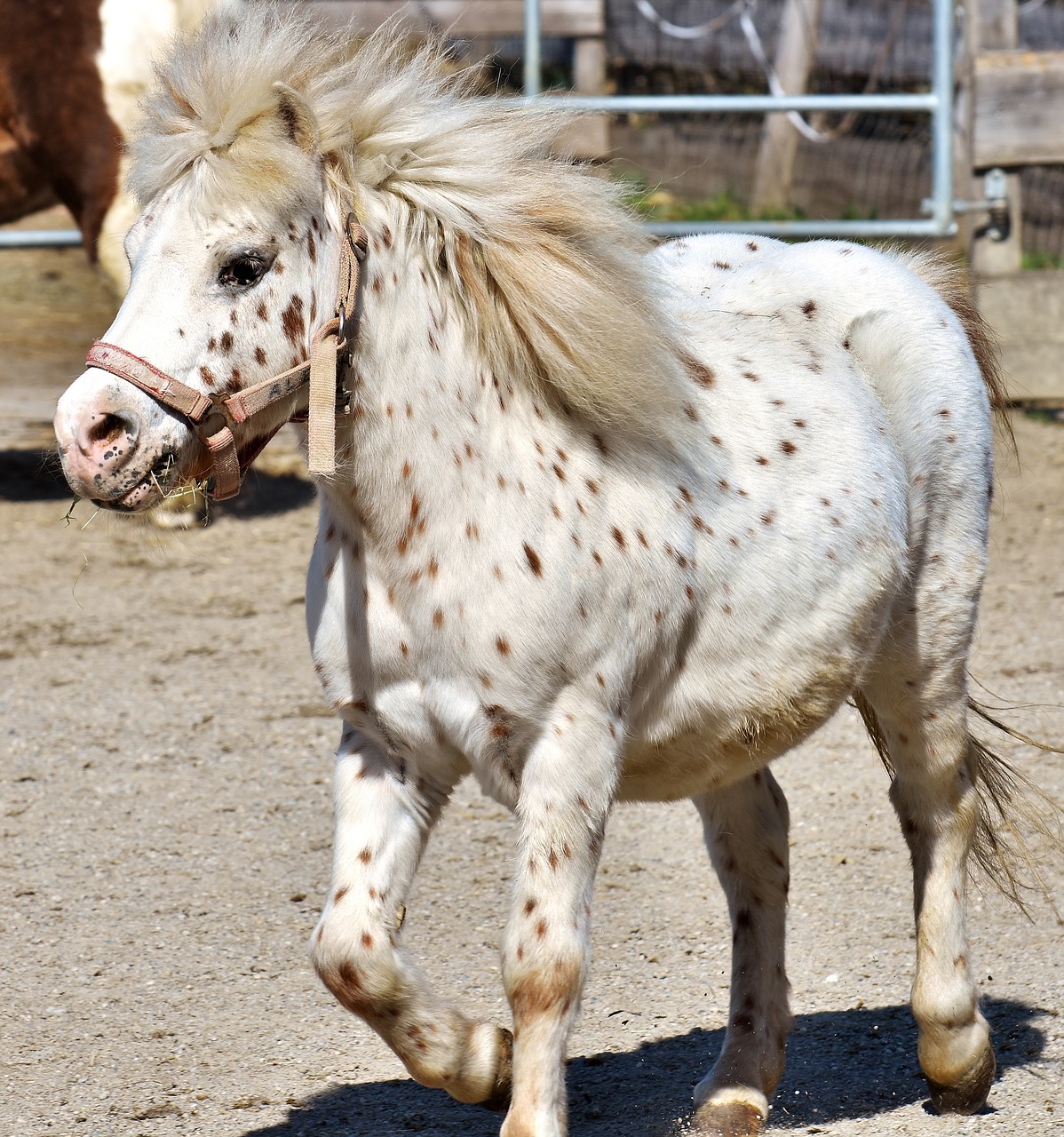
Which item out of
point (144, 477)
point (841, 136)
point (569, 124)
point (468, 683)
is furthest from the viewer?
point (841, 136)

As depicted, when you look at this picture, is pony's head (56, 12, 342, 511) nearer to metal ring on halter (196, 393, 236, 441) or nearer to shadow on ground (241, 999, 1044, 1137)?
metal ring on halter (196, 393, 236, 441)

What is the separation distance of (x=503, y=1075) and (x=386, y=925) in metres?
0.36

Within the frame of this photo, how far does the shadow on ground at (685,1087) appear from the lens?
284cm

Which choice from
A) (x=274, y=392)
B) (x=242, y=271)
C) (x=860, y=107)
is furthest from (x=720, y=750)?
(x=860, y=107)

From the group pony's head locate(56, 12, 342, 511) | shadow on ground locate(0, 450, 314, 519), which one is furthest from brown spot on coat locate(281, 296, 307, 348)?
shadow on ground locate(0, 450, 314, 519)

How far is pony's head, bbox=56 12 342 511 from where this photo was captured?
218 centimetres

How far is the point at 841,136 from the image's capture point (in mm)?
10727

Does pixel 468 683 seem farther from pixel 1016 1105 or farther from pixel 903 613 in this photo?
pixel 1016 1105

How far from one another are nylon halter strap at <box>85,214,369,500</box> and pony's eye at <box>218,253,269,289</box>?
0.12 m

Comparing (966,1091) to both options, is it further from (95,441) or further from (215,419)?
(95,441)

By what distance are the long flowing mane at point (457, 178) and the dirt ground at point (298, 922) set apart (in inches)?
25.1

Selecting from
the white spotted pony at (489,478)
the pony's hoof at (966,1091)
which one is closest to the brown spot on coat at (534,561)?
the white spotted pony at (489,478)

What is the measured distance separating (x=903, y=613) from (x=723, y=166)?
28.0 feet

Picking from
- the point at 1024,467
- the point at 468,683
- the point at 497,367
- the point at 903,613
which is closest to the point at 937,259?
the point at 903,613
